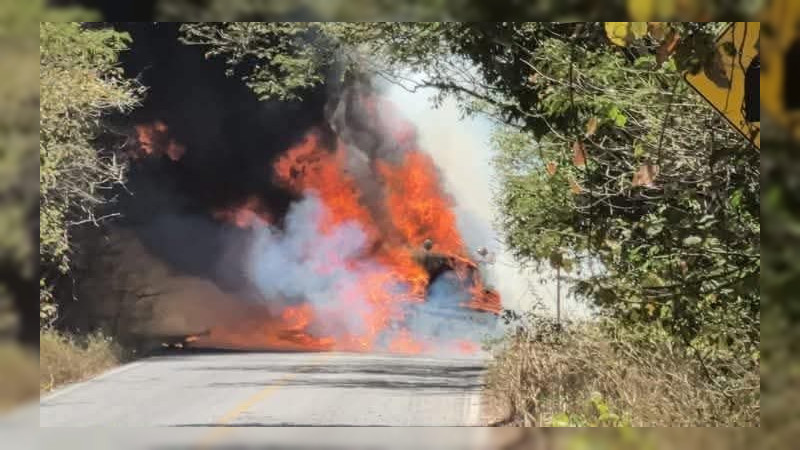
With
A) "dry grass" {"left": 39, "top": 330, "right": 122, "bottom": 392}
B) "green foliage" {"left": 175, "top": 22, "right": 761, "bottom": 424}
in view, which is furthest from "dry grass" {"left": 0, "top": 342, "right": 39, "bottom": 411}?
"green foliage" {"left": 175, "top": 22, "right": 761, "bottom": 424}

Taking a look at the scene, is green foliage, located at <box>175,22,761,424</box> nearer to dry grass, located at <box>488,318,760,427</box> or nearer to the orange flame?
dry grass, located at <box>488,318,760,427</box>

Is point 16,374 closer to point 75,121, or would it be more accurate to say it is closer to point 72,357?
point 72,357

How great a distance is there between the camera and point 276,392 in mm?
5109

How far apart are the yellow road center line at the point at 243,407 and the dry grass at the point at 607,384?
3.05ft

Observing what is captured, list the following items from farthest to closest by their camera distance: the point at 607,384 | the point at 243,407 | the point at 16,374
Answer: the point at 607,384 < the point at 243,407 < the point at 16,374

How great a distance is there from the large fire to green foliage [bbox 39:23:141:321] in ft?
2.05

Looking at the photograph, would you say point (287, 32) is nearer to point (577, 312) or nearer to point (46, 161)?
point (46, 161)

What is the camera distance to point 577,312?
526 centimetres

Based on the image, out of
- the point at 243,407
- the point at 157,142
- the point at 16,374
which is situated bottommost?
the point at 243,407

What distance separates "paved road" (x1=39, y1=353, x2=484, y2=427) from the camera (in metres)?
4.95

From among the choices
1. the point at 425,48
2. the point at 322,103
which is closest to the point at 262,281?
the point at 322,103

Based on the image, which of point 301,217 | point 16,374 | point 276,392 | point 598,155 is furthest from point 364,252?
point 16,374

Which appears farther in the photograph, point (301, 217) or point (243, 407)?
point (301, 217)

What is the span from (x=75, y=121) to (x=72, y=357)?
110cm
